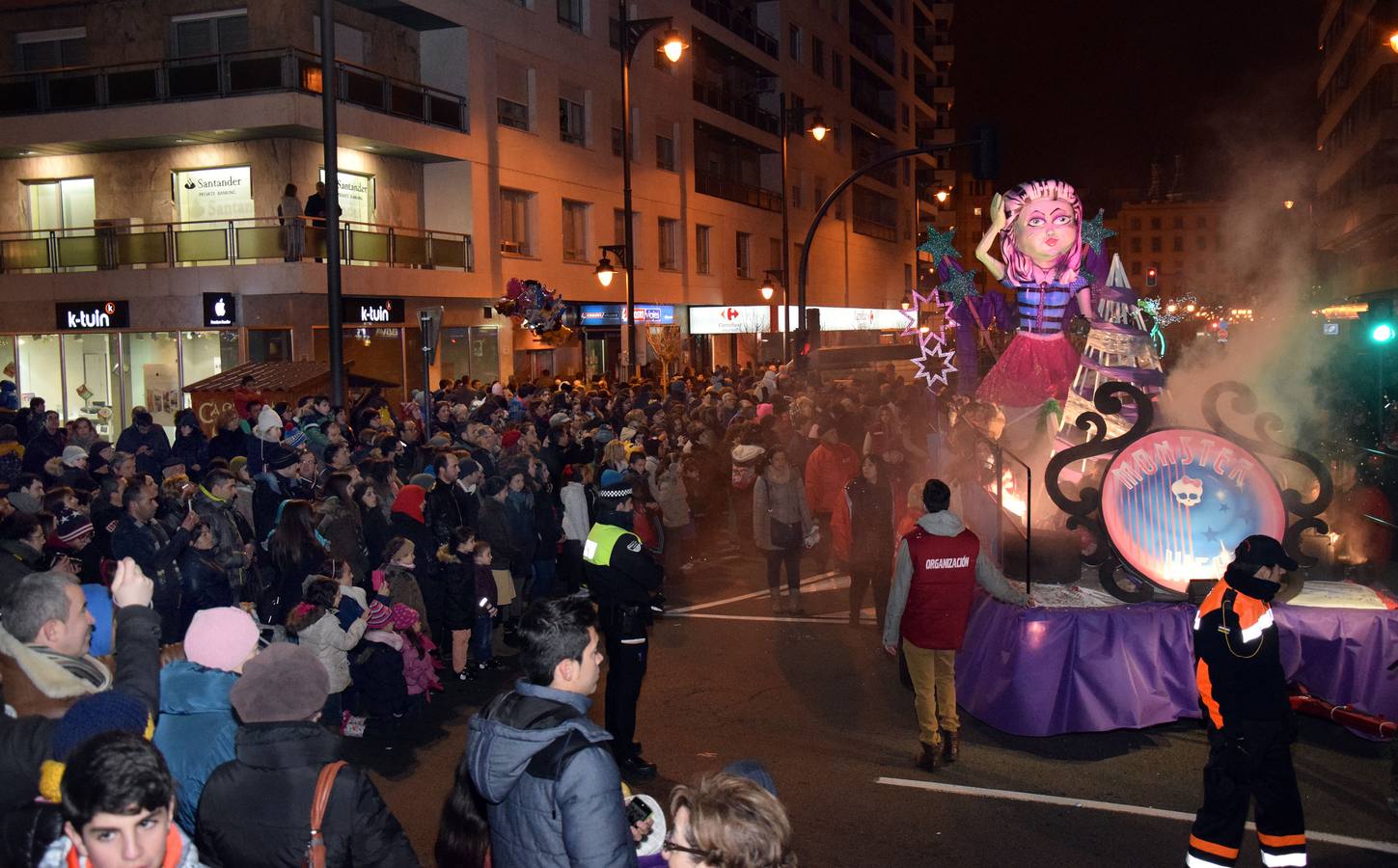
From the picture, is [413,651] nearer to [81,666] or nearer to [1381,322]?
[81,666]

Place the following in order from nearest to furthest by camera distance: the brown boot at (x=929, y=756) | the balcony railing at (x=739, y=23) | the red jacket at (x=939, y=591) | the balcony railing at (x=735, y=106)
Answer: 1. the red jacket at (x=939, y=591)
2. the brown boot at (x=929, y=756)
3. the balcony railing at (x=735, y=106)
4. the balcony railing at (x=739, y=23)

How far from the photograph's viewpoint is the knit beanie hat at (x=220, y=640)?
425 cm

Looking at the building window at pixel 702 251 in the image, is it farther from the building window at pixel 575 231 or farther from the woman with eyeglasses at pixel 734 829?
the woman with eyeglasses at pixel 734 829

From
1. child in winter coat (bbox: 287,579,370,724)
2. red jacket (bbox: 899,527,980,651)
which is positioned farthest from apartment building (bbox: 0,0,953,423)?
red jacket (bbox: 899,527,980,651)

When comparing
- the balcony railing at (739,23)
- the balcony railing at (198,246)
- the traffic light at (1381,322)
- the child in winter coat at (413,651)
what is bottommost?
the child in winter coat at (413,651)

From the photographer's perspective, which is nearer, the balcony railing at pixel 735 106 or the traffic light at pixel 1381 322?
the traffic light at pixel 1381 322

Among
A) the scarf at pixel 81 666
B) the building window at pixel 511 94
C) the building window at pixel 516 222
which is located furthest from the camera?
the building window at pixel 516 222

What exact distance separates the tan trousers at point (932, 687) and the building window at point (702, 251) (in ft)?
109

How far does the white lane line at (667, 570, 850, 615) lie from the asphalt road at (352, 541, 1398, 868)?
1.66m

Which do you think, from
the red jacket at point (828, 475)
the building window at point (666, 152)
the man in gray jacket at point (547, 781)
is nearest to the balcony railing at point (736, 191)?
the building window at point (666, 152)

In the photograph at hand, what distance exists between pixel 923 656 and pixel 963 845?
4.29ft

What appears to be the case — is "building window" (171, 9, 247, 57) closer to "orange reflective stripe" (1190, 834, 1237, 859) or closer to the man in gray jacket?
"orange reflective stripe" (1190, 834, 1237, 859)

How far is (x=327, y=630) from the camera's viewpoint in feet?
24.3

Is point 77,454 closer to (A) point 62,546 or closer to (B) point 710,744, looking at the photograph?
(A) point 62,546
